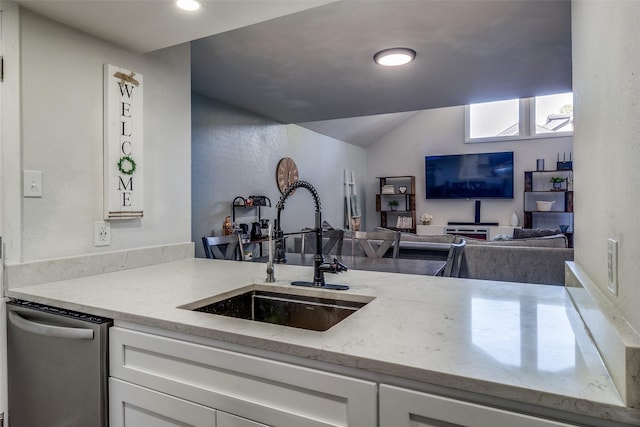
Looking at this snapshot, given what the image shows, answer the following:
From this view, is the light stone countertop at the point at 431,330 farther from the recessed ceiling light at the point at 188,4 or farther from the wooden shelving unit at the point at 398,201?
the wooden shelving unit at the point at 398,201

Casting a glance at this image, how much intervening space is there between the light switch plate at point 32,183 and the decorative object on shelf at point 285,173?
3595 mm

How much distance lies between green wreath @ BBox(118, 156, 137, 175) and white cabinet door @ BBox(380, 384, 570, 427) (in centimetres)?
160

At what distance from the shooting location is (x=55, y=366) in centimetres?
126

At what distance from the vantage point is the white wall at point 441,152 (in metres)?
7.52

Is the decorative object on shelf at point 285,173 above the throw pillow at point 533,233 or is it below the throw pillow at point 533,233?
above

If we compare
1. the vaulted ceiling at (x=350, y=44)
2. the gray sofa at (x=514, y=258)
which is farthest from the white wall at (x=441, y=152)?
the vaulted ceiling at (x=350, y=44)

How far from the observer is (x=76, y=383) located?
3.99 feet

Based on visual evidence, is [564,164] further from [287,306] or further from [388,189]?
[287,306]

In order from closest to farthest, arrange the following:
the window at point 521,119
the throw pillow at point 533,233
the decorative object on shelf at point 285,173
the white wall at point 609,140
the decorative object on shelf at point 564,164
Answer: the white wall at point 609,140 < the throw pillow at point 533,233 < the decorative object on shelf at point 285,173 < the decorative object on shelf at point 564,164 < the window at point 521,119

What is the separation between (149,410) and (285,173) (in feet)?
14.5

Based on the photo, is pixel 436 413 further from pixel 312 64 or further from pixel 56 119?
pixel 312 64

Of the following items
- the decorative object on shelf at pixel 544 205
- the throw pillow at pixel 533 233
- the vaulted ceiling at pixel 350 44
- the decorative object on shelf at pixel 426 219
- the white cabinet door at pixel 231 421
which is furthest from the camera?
the decorative object on shelf at pixel 426 219

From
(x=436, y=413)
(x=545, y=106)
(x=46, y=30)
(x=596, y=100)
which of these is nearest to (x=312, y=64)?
(x=46, y=30)

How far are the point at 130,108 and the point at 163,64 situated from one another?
15.5 inches
